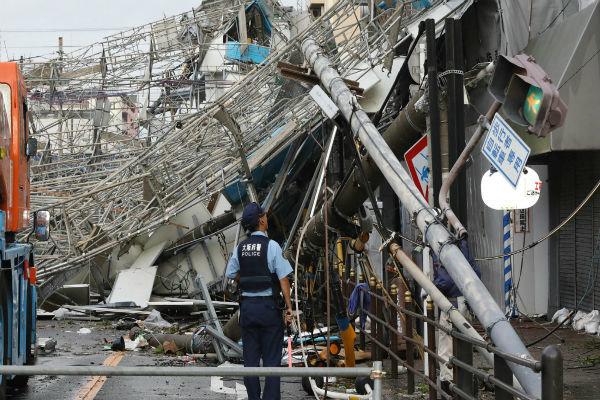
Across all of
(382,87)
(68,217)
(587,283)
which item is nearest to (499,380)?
(587,283)

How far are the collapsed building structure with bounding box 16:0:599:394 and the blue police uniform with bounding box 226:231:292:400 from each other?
0.71 meters

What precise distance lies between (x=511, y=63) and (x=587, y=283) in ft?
31.1

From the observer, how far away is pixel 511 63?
5.58 metres

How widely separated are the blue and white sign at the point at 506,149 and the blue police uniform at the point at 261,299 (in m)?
2.83

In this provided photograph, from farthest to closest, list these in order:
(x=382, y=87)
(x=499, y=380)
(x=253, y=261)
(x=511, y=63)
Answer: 1. (x=382, y=87)
2. (x=253, y=261)
3. (x=511, y=63)
4. (x=499, y=380)

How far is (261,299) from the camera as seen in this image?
27.1ft

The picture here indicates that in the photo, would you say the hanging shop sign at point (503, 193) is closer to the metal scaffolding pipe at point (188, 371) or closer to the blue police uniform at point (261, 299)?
the blue police uniform at point (261, 299)

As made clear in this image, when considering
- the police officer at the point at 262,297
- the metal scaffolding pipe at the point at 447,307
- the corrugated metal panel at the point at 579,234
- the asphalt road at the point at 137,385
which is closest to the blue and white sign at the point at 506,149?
the metal scaffolding pipe at the point at 447,307

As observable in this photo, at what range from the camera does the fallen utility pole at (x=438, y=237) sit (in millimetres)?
5004

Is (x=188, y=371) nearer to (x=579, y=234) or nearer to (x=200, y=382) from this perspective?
(x=200, y=382)

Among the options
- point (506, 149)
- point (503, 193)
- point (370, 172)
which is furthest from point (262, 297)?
point (503, 193)

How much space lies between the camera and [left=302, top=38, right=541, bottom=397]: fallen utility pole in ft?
16.4

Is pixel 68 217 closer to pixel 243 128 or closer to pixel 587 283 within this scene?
pixel 243 128

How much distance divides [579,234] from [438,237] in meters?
9.16
